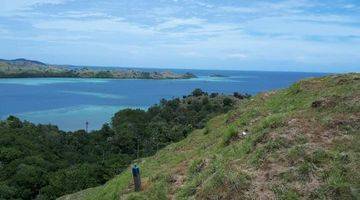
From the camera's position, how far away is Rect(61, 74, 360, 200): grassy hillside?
8.97 meters

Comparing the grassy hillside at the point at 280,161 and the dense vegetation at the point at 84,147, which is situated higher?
the grassy hillside at the point at 280,161

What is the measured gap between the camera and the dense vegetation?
3253cm

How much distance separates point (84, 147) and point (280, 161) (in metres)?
54.1

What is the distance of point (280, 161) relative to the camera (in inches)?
388

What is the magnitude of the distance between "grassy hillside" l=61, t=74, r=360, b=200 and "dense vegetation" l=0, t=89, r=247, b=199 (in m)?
18.6

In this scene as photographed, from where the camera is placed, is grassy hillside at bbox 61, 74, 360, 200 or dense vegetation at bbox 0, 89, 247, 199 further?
dense vegetation at bbox 0, 89, 247, 199

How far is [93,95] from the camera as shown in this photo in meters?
157

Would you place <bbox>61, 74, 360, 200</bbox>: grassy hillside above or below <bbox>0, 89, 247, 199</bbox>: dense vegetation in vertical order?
above

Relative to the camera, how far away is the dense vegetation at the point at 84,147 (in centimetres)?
3253

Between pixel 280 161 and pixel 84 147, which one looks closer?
pixel 280 161

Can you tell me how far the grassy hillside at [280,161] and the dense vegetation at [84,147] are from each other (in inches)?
733

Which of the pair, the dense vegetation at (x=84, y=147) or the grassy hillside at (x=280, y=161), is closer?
the grassy hillside at (x=280, y=161)

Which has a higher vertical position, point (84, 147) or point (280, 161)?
point (280, 161)

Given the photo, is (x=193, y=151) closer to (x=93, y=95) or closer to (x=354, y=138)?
(x=354, y=138)
